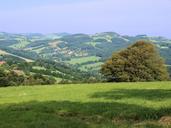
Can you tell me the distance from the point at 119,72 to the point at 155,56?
9896 millimetres

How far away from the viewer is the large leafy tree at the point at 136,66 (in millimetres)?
79938

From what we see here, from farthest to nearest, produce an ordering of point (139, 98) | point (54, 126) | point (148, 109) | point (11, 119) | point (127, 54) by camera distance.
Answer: point (127, 54)
point (139, 98)
point (148, 109)
point (11, 119)
point (54, 126)

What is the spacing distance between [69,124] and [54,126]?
0.85 m

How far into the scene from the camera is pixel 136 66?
81938 millimetres

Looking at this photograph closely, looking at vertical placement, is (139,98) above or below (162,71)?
→ above

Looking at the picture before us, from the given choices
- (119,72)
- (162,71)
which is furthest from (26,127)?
(162,71)

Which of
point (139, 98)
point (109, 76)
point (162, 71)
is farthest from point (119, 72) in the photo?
point (139, 98)

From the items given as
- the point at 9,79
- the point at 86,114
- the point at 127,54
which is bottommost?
the point at 9,79

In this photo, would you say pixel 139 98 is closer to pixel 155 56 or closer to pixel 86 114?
pixel 86 114

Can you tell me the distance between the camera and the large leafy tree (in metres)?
79.9

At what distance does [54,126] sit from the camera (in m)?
16.7

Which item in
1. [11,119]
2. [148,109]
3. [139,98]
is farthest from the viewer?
[139,98]

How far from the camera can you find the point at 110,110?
2300 centimetres

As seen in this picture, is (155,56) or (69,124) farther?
(155,56)
